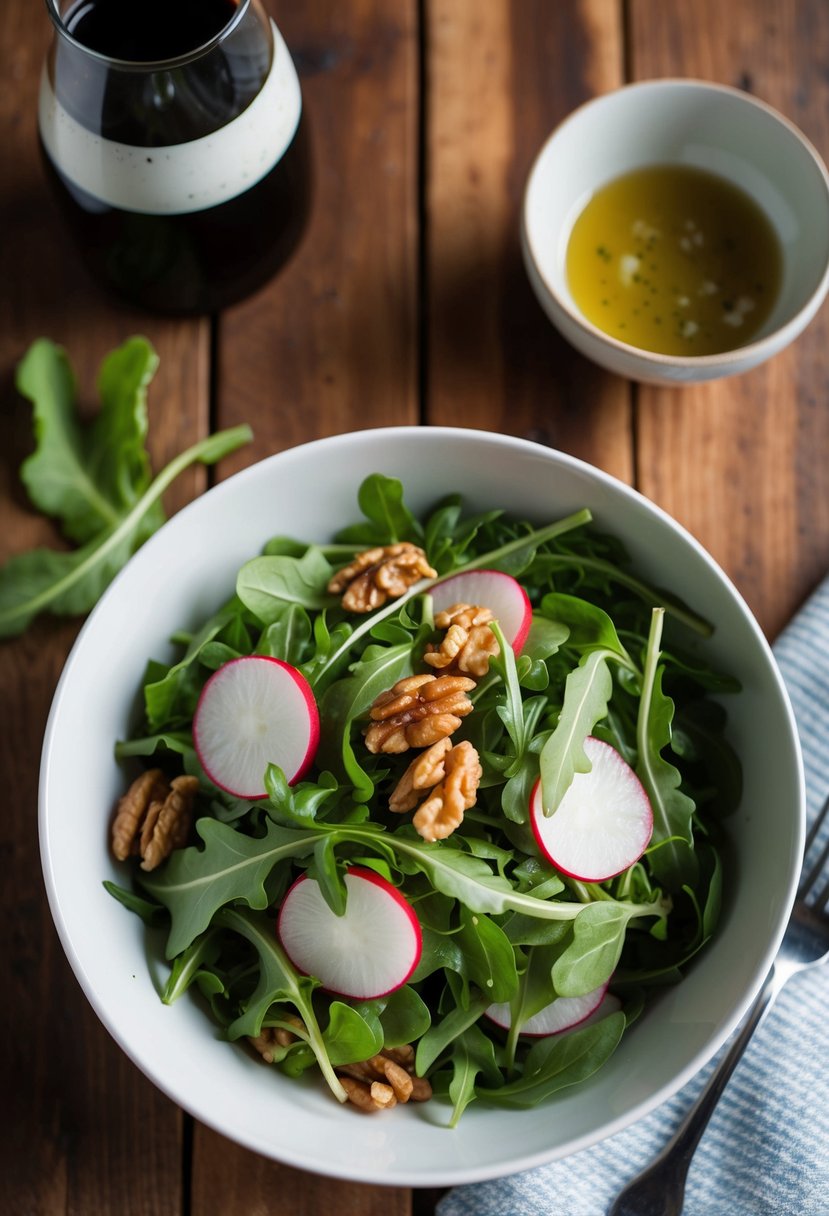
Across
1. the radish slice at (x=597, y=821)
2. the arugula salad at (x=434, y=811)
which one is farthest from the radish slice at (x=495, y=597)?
the radish slice at (x=597, y=821)

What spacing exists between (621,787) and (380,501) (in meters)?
0.31

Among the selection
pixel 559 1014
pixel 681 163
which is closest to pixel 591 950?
pixel 559 1014

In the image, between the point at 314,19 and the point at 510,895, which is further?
the point at 314,19

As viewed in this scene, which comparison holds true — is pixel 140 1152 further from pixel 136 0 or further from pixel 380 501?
pixel 136 0

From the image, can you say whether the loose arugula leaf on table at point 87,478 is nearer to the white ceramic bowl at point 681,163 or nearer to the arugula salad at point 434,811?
the arugula salad at point 434,811

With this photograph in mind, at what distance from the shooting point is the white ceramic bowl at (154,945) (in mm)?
833

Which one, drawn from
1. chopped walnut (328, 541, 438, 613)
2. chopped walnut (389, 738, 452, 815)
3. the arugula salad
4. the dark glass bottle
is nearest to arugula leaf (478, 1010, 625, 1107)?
the arugula salad

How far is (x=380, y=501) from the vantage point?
969mm

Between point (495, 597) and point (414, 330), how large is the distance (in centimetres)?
42

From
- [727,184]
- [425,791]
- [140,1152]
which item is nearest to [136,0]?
[727,184]

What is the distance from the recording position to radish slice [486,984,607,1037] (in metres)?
0.89

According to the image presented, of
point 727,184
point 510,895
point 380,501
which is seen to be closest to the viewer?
point 510,895

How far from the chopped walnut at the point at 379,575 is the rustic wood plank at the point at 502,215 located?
28 centimetres

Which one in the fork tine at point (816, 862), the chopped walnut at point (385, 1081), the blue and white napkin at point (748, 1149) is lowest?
the blue and white napkin at point (748, 1149)
